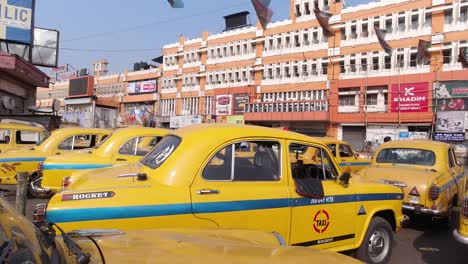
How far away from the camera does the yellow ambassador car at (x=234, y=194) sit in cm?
352

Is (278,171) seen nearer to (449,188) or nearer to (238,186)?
(238,186)

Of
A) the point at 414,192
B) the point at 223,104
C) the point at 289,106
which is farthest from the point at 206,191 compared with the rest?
the point at 223,104

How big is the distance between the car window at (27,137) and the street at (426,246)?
4.23 m

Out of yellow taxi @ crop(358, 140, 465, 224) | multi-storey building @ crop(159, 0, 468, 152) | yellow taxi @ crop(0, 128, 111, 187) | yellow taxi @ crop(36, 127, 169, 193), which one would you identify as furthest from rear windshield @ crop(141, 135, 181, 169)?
multi-storey building @ crop(159, 0, 468, 152)

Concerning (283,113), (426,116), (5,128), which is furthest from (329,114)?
(5,128)

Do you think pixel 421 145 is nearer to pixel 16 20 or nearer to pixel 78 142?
pixel 78 142

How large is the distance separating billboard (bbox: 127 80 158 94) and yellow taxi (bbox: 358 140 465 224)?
5793cm

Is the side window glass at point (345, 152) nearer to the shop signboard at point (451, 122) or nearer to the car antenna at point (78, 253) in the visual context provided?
the car antenna at point (78, 253)

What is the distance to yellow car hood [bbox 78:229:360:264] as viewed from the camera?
2.10m

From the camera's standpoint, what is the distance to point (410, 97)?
38.1 m

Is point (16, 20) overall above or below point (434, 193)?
above

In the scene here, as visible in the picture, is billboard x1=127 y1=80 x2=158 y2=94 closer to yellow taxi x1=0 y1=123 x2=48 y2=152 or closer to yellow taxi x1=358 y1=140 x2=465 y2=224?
yellow taxi x1=0 y1=123 x2=48 y2=152

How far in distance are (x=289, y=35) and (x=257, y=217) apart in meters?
46.5

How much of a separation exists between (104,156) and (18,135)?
5656 mm
